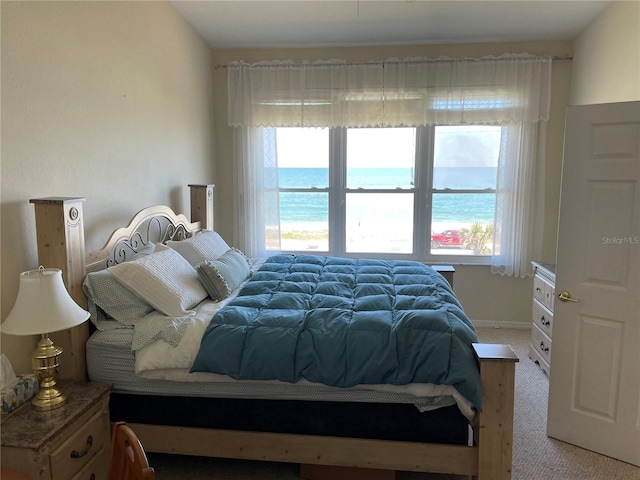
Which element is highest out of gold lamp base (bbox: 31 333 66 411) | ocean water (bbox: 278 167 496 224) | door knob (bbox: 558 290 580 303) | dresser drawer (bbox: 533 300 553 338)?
ocean water (bbox: 278 167 496 224)

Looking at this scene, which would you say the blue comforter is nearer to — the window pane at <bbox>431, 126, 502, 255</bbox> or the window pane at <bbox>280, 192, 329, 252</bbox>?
the window pane at <bbox>431, 126, 502, 255</bbox>

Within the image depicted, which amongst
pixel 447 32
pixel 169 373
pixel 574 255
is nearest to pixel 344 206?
pixel 447 32

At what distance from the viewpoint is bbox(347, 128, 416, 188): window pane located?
173 inches

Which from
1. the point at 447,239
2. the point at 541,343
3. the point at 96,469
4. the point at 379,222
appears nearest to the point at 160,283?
the point at 96,469

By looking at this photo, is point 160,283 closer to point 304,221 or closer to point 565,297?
point 565,297

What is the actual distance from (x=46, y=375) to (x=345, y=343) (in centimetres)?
124

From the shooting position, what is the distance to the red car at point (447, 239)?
4438 millimetres

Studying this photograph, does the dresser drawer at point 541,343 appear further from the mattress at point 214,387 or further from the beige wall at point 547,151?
the mattress at point 214,387

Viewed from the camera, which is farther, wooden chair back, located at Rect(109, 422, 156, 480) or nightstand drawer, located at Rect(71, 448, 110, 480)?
nightstand drawer, located at Rect(71, 448, 110, 480)

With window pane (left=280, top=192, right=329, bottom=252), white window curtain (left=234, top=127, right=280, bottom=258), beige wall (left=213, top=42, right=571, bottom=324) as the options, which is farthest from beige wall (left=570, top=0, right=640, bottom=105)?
white window curtain (left=234, top=127, right=280, bottom=258)

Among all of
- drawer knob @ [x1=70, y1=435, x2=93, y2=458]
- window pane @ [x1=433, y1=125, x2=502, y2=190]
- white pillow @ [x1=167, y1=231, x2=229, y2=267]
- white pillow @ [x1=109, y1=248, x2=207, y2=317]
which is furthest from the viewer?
window pane @ [x1=433, y1=125, x2=502, y2=190]

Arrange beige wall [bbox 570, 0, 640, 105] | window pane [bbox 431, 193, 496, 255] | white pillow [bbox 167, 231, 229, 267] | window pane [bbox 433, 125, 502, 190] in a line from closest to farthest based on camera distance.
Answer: white pillow [bbox 167, 231, 229, 267] → beige wall [bbox 570, 0, 640, 105] → window pane [bbox 433, 125, 502, 190] → window pane [bbox 431, 193, 496, 255]

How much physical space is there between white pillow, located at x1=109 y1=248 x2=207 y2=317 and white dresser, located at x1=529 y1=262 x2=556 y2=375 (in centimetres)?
249

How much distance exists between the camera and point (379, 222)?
458 cm
